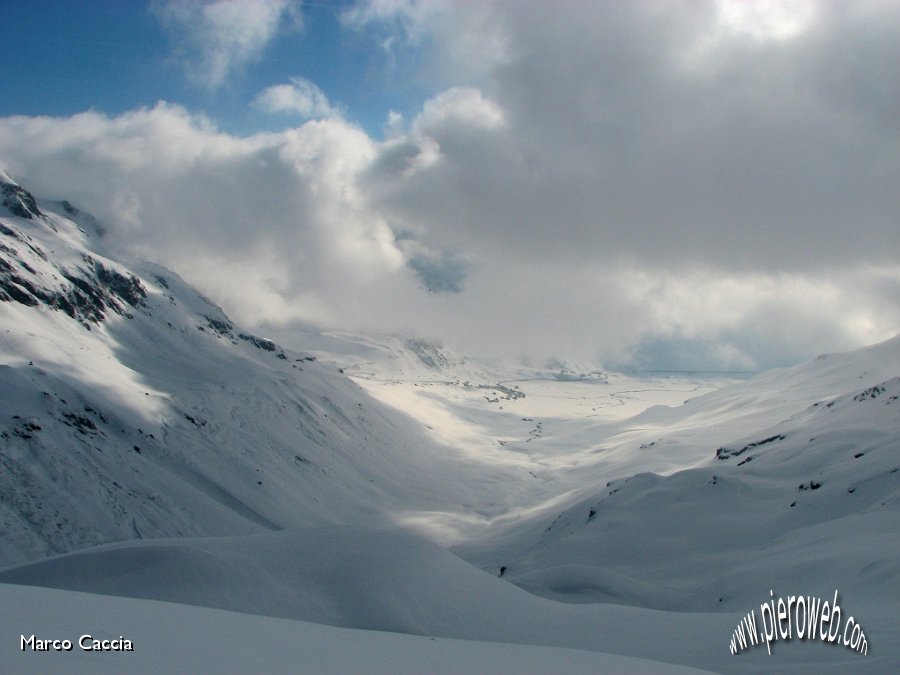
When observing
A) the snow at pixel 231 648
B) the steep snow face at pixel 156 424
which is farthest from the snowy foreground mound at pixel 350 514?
the steep snow face at pixel 156 424

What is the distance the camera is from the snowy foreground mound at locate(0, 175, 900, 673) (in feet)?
41.5

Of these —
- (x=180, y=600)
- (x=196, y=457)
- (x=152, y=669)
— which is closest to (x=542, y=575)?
(x=180, y=600)

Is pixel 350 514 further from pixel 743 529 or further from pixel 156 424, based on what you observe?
pixel 743 529

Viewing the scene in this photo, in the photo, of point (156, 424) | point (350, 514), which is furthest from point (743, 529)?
point (156, 424)

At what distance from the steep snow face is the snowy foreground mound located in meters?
0.38

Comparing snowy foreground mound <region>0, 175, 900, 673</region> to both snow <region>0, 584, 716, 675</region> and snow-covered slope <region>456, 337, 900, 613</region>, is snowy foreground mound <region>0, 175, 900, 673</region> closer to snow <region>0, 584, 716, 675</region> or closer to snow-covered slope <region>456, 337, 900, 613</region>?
snow <region>0, 584, 716, 675</region>

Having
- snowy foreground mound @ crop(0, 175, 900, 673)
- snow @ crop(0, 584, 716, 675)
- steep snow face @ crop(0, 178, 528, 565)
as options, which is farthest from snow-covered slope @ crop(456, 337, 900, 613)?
steep snow face @ crop(0, 178, 528, 565)

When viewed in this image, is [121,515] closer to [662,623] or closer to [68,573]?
[68,573]

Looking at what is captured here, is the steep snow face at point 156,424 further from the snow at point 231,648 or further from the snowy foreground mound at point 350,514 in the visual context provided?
the snow at point 231,648

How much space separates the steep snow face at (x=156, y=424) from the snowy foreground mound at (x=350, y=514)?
1.24ft

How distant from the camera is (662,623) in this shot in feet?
60.5

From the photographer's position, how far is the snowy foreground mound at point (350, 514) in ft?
41.5

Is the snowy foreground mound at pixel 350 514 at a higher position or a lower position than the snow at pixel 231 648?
higher

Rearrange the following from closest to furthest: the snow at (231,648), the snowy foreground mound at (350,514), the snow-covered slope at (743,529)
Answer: the snow at (231,648), the snowy foreground mound at (350,514), the snow-covered slope at (743,529)
